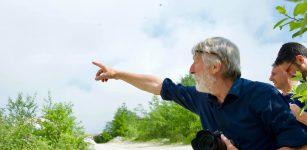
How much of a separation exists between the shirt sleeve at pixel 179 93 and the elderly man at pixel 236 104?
0.12 feet

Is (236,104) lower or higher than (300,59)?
lower

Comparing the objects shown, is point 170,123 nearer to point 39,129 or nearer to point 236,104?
point 39,129

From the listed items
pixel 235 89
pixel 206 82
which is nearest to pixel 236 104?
pixel 235 89

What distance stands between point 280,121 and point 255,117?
0.15 metres

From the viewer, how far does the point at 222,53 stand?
2791 millimetres

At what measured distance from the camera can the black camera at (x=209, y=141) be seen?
2581 mm

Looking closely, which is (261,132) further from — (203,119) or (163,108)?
(163,108)

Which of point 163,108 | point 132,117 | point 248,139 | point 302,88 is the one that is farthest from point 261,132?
point 132,117

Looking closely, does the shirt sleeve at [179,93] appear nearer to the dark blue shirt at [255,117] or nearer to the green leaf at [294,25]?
the dark blue shirt at [255,117]

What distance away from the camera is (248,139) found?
272cm

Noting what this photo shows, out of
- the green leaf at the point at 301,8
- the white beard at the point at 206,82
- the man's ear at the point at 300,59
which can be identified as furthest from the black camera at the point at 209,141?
the green leaf at the point at 301,8

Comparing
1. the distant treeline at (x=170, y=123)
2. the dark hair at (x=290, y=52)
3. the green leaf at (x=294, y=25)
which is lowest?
the green leaf at (x=294, y=25)

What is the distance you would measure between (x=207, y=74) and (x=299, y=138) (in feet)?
1.95

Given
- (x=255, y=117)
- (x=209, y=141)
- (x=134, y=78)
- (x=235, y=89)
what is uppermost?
(x=134, y=78)
